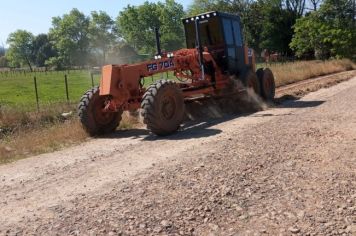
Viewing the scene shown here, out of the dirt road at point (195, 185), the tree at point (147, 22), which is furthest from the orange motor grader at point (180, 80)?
the tree at point (147, 22)

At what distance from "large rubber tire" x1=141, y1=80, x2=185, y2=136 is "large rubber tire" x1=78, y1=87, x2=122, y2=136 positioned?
54.3 inches

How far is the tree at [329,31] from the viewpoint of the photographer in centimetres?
4116

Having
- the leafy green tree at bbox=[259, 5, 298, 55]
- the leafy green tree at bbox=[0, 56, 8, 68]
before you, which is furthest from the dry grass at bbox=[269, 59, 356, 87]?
the leafy green tree at bbox=[0, 56, 8, 68]

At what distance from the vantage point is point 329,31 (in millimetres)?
42562

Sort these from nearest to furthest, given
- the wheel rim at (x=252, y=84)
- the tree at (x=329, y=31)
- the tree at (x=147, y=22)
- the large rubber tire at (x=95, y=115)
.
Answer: the large rubber tire at (x=95, y=115) → the wheel rim at (x=252, y=84) → the tree at (x=329, y=31) → the tree at (x=147, y=22)

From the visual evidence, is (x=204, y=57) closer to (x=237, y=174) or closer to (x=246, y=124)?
(x=246, y=124)

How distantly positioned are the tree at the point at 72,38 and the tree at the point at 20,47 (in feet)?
62.1

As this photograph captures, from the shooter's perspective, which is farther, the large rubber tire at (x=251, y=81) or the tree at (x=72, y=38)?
the tree at (x=72, y=38)

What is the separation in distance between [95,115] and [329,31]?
117ft

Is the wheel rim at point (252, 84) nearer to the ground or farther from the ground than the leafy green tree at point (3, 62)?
nearer to the ground

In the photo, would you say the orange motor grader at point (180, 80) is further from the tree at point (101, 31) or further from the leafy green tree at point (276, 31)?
the tree at point (101, 31)

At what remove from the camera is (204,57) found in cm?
1351

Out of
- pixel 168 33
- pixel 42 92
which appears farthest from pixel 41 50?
pixel 42 92

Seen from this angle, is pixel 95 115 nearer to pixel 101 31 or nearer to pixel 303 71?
pixel 303 71
